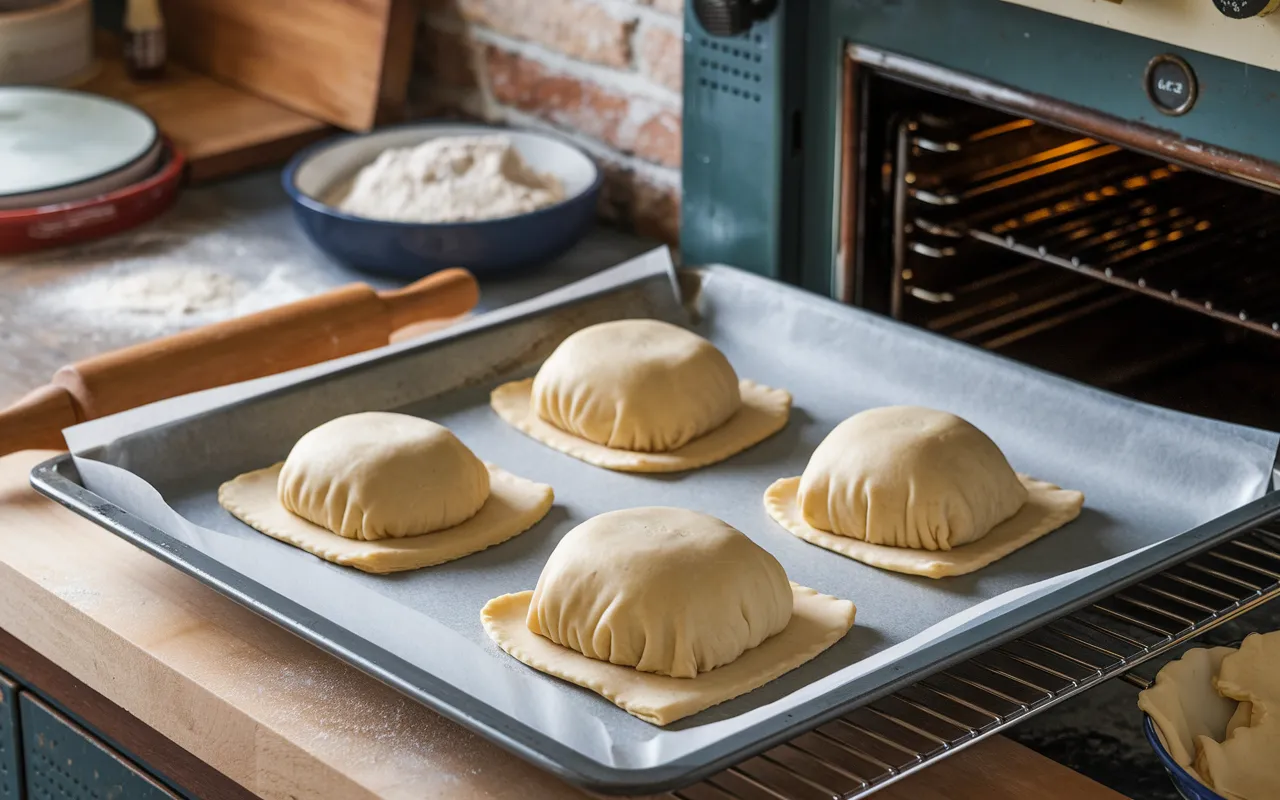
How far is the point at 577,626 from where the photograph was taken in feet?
4.13

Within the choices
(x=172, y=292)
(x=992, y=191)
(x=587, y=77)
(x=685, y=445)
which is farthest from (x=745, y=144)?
(x=172, y=292)

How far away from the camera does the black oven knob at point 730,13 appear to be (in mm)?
1685

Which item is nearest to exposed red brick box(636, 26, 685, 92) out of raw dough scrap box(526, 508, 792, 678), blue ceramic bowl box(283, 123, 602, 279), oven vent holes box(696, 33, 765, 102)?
blue ceramic bowl box(283, 123, 602, 279)

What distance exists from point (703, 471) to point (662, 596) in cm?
36

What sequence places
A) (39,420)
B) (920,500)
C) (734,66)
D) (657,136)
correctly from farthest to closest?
1. (657,136)
2. (734,66)
3. (39,420)
4. (920,500)

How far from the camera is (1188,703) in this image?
1.14 metres

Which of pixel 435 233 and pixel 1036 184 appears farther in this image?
pixel 435 233

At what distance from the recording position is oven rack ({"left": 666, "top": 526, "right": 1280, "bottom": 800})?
111cm

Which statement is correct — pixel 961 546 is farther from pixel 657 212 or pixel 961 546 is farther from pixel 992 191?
pixel 657 212

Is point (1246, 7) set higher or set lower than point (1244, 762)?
higher

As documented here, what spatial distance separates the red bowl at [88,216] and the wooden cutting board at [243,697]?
2.20 feet

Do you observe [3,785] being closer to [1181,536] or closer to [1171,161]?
[1181,536]

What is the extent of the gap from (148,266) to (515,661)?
0.99 metres

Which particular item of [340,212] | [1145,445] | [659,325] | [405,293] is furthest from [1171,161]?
[340,212]
